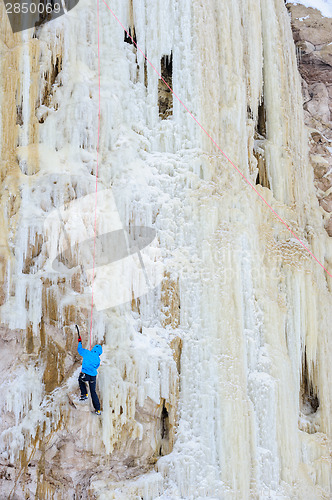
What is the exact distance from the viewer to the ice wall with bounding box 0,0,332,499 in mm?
7480

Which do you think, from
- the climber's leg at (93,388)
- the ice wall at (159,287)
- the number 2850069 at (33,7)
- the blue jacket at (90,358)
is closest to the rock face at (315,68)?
the ice wall at (159,287)

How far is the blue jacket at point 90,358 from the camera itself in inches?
272

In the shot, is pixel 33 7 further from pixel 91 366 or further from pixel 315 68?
pixel 315 68

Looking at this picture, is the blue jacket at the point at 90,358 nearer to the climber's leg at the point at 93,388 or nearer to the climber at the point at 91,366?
the climber at the point at 91,366

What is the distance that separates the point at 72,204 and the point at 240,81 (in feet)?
11.9

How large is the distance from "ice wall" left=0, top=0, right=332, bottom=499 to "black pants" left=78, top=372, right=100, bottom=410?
19cm

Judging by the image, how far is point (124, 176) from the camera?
821 centimetres

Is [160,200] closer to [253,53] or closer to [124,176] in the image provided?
[124,176]

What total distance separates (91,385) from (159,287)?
1796mm

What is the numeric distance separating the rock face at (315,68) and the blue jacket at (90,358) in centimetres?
688

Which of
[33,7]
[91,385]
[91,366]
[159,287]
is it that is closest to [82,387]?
[91,385]

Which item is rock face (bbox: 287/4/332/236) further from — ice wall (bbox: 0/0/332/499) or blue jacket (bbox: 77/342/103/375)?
blue jacket (bbox: 77/342/103/375)

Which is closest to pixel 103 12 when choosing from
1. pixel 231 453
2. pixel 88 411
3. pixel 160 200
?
pixel 160 200

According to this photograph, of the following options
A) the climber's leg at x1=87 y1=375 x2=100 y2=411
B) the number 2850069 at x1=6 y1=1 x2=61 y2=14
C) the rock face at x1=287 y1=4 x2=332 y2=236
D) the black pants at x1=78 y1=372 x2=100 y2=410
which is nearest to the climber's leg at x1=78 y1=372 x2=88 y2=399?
the black pants at x1=78 y1=372 x2=100 y2=410
